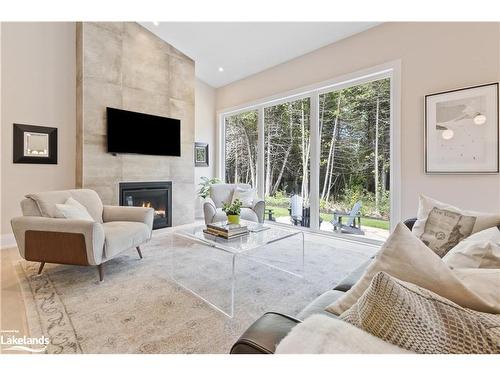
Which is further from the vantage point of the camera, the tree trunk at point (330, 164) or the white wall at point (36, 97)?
the tree trunk at point (330, 164)

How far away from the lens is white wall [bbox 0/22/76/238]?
11.1 ft

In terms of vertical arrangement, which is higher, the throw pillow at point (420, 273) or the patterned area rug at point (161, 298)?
the throw pillow at point (420, 273)

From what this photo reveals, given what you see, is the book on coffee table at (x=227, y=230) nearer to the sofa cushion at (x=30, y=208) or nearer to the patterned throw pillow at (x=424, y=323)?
the sofa cushion at (x=30, y=208)

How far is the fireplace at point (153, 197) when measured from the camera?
4098mm

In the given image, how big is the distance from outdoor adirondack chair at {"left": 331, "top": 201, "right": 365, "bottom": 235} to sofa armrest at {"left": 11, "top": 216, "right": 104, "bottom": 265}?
10.6 feet

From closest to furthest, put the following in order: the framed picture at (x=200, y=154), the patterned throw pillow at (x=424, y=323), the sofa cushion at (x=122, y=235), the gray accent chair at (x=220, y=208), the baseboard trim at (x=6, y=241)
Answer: the patterned throw pillow at (x=424, y=323) → the sofa cushion at (x=122, y=235) → the baseboard trim at (x=6, y=241) → the gray accent chair at (x=220, y=208) → the framed picture at (x=200, y=154)

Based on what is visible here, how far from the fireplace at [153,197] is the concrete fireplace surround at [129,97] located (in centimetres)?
10

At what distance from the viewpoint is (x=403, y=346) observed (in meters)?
0.57

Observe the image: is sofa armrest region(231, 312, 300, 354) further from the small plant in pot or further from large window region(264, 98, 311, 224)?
large window region(264, 98, 311, 224)

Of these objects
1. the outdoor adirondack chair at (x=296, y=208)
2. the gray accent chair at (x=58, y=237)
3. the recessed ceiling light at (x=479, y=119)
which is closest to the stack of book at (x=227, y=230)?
the gray accent chair at (x=58, y=237)

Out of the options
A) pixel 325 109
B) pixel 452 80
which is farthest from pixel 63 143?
pixel 452 80

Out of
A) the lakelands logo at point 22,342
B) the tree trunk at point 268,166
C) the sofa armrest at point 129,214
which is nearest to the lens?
the lakelands logo at point 22,342

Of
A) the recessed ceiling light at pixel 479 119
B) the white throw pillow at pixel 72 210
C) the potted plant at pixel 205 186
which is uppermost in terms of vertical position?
the recessed ceiling light at pixel 479 119

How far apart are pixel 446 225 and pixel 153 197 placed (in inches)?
162
